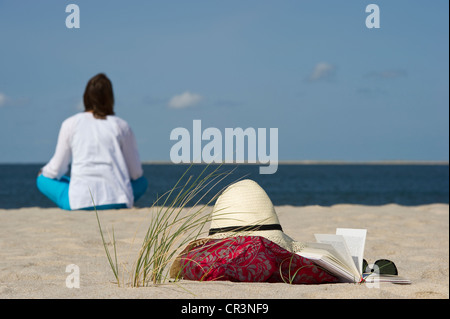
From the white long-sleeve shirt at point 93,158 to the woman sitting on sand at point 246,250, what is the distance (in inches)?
135

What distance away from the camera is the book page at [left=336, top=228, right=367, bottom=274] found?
2.60 meters

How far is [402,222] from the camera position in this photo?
17.9ft

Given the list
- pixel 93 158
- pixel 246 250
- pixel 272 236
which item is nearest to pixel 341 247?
pixel 272 236

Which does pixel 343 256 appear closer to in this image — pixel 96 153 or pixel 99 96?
pixel 96 153

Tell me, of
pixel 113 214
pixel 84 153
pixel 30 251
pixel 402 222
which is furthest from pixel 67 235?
pixel 402 222

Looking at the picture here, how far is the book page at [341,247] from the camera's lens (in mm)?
2533

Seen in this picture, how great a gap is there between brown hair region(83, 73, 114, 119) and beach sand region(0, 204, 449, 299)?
3.68ft

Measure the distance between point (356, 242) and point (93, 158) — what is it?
3752 mm

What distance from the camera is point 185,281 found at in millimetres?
2428

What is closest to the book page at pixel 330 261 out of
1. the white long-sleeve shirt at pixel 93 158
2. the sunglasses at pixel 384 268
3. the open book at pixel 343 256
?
the open book at pixel 343 256

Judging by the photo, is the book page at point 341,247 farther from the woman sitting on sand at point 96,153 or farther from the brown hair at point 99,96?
the brown hair at point 99,96

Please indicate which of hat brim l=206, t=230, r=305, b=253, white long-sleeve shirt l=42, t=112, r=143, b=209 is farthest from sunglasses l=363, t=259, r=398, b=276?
white long-sleeve shirt l=42, t=112, r=143, b=209
